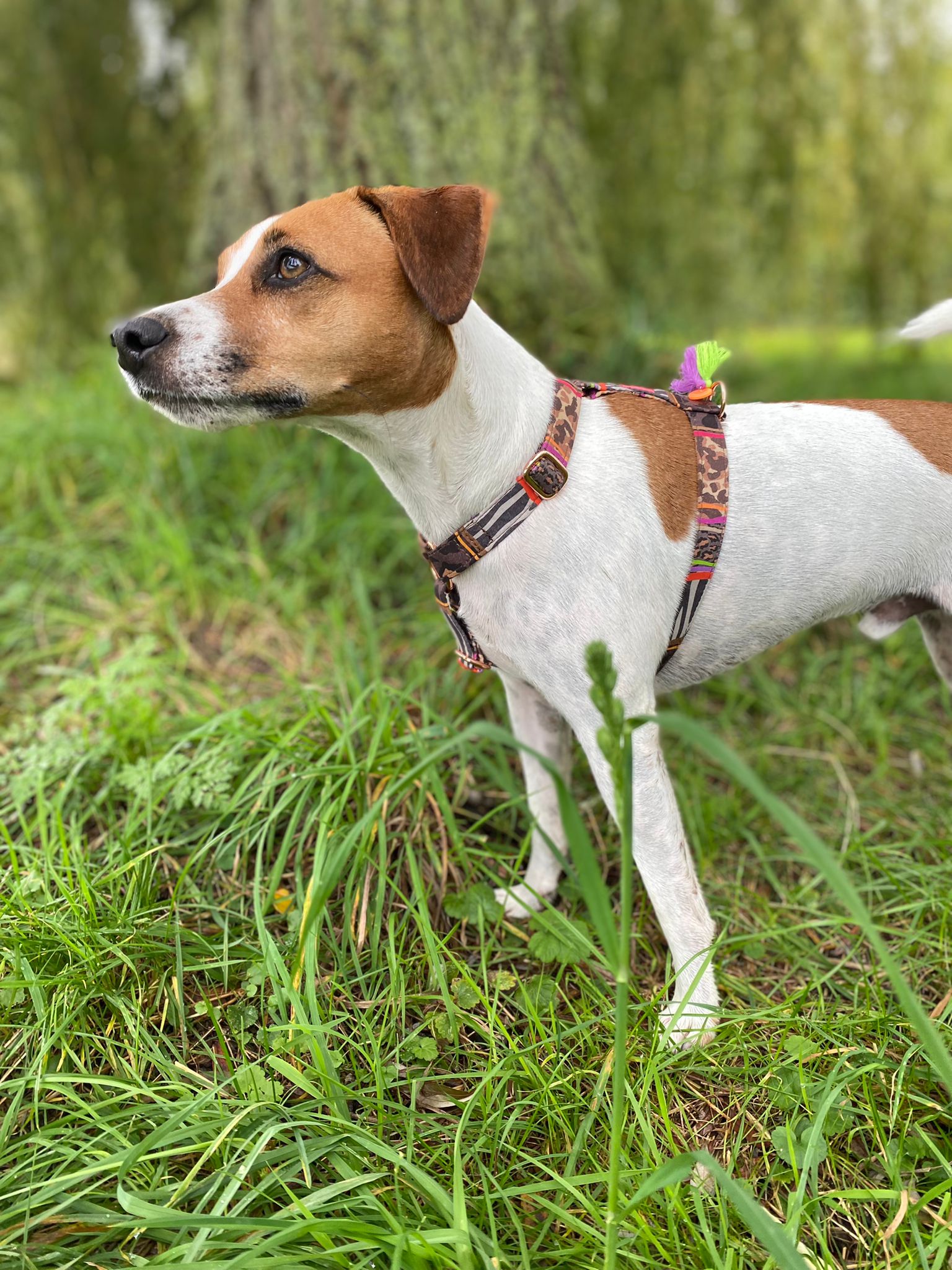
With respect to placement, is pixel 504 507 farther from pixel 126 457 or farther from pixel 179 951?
pixel 126 457

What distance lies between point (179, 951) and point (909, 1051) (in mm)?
1487

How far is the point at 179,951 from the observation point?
190 centimetres

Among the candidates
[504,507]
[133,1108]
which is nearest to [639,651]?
[504,507]

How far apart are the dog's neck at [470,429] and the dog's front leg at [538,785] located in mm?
504

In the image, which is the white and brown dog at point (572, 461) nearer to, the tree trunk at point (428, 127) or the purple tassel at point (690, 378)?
the purple tassel at point (690, 378)

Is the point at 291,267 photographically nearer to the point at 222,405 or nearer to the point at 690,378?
the point at 222,405

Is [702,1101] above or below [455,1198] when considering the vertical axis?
below

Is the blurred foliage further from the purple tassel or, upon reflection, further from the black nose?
the black nose

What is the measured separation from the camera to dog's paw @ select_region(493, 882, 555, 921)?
2.20 meters

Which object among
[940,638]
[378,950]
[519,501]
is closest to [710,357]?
[519,501]

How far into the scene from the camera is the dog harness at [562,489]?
187cm

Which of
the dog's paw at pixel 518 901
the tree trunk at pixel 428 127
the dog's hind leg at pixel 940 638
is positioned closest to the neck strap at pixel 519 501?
the dog's paw at pixel 518 901

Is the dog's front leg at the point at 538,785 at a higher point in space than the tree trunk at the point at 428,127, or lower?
lower

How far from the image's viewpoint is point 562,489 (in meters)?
1.89
